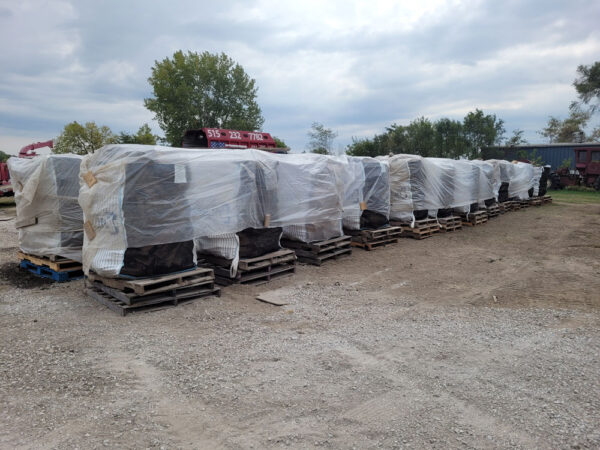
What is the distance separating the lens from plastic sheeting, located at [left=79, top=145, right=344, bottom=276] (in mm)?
4934

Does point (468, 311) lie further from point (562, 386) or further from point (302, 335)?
point (302, 335)

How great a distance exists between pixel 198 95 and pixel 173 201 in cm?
2680

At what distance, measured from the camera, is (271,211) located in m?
6.69

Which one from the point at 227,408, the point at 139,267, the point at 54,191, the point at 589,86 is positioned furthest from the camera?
the point at 589,86

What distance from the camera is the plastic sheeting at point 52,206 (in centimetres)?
622

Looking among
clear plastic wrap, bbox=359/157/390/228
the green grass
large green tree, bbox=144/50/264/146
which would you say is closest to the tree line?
large green tree, bbox=144/50/264/146

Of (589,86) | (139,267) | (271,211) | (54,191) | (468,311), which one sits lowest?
(468,311)

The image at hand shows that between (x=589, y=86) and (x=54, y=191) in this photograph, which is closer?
(x=54, y=191)

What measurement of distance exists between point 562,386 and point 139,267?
4.68 m

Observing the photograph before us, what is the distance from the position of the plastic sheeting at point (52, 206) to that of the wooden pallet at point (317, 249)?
3.69 meters

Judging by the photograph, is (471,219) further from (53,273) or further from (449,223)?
(53,273)

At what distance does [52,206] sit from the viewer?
6.28 m

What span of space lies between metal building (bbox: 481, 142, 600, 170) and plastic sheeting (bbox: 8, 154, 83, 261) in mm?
32187

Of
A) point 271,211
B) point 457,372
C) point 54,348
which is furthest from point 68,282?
point 457,372
